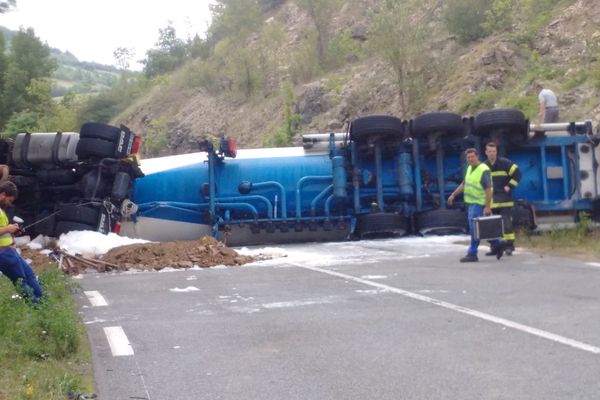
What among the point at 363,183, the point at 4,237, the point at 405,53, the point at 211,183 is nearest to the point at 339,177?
the point at 363,183

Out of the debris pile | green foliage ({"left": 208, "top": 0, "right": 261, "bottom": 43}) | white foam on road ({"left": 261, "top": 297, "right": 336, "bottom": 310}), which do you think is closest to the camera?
white foam on road ({"left": 261, "top": 297, "right": 336, "bottom": 310})

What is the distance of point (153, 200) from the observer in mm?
16469

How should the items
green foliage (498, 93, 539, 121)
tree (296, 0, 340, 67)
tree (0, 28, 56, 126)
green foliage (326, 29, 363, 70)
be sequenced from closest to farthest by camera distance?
green foliage (498, 93, 539, 121) < green foliage (326, 29, 363, 70) < tree (296, 0, 340, 67) < tree (0, 28, 56, 126)

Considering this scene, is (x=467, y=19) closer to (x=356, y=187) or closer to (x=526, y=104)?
(x=526, y=104)

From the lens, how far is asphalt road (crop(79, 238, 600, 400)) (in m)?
5.66

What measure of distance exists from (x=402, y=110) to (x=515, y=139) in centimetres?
1316

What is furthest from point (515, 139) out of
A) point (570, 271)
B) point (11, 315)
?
point (11, 315)

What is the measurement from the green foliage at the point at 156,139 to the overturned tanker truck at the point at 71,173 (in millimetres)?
27661

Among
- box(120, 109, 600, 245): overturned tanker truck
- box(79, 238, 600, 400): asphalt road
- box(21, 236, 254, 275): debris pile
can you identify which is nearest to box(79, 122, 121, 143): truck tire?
box(120, 109, 600, 245): overturned tanker truck

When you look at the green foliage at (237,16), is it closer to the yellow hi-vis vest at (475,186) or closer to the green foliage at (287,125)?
the green foliage at (287,125)

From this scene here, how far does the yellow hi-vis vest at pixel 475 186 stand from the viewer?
12.5m

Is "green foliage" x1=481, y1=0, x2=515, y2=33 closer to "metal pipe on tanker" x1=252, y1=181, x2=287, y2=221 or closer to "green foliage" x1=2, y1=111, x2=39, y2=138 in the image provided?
"metal pipe on tanker" x1=252, y1=181, x2=287, y2=221

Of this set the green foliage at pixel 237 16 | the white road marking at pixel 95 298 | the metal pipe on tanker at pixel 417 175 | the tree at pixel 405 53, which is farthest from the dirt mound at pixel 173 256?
the green foliage at pixel 237 16

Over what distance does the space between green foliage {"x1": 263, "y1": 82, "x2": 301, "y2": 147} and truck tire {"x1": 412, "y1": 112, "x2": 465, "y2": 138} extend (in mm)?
15519
